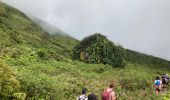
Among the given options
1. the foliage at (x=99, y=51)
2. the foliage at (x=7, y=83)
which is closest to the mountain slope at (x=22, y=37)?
the foliage at (x=99, y=51)

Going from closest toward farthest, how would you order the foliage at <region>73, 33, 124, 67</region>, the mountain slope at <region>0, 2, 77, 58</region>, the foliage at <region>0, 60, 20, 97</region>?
1. the foliage at <region>0, 60, 20, 97</region>
2. the foliage at <region>73, 33, 124, 67</region>
3. the mountain slope at <region>0, 2, 77, 58</region>

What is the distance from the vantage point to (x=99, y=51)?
72062mm

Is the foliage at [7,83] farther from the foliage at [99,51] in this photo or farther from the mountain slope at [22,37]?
the foliage at [99,51]

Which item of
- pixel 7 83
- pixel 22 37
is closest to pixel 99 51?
pixel 22 37

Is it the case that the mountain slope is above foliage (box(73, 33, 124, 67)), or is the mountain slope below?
above

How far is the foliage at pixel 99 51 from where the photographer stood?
236 feet

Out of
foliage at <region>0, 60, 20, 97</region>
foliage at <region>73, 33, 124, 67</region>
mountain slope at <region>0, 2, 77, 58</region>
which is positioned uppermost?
mountain slope at <region>0, 2, 77, 58</region>

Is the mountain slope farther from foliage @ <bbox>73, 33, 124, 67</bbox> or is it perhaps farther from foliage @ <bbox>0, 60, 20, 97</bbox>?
foliage @ <bbox>0, 60, 20, 97</bbox>

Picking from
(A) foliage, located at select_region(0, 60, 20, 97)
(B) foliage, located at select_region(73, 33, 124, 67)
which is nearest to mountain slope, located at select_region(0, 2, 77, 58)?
(B) foliage, located at select_region(73, 33, 124, 67)

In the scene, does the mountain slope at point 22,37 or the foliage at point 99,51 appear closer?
the foliage at point 99,51

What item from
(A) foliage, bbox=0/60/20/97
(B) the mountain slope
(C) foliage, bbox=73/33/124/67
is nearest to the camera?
(A) foliage, bbox=0/60/20/97

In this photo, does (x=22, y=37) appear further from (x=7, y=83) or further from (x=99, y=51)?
(x=7, y=83)

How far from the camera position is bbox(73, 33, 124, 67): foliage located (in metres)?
71.8

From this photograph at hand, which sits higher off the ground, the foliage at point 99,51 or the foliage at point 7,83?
the foliage at point 99,51
